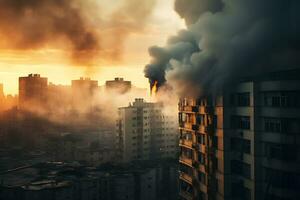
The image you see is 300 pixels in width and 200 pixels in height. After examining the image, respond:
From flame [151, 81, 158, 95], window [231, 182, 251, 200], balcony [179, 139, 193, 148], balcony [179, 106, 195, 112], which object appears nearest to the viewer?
window [231, 182, 251, 200]

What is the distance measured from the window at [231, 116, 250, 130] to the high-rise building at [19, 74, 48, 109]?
84.2m

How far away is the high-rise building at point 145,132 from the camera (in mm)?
→ 59031

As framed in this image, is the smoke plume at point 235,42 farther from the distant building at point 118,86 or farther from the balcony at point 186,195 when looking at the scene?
the distant building at point 118,86

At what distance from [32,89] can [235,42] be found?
85.9m

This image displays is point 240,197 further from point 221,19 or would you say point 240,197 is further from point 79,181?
point 79,181

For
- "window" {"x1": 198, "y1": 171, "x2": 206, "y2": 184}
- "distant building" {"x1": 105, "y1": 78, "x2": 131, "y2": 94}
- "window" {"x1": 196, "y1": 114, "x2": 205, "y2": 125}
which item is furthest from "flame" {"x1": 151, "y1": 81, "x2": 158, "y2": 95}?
"distant building" {"x1": 105, "y1": 78, "x2": 131, "y2": 94}

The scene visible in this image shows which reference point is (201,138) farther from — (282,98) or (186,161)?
(282,98)

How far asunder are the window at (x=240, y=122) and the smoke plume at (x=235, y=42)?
6.68ft

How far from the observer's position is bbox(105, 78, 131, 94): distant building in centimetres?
9638

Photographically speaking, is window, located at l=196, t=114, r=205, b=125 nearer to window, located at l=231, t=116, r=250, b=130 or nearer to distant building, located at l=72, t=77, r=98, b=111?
window, located at l=231, t=116, r=250, b=130

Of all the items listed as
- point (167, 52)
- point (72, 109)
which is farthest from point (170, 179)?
point (72, 109)

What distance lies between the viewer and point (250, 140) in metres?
20.8

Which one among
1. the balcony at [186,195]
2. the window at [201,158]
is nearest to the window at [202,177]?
the window at [201,158]

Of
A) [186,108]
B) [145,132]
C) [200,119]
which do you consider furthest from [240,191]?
[145,132]
